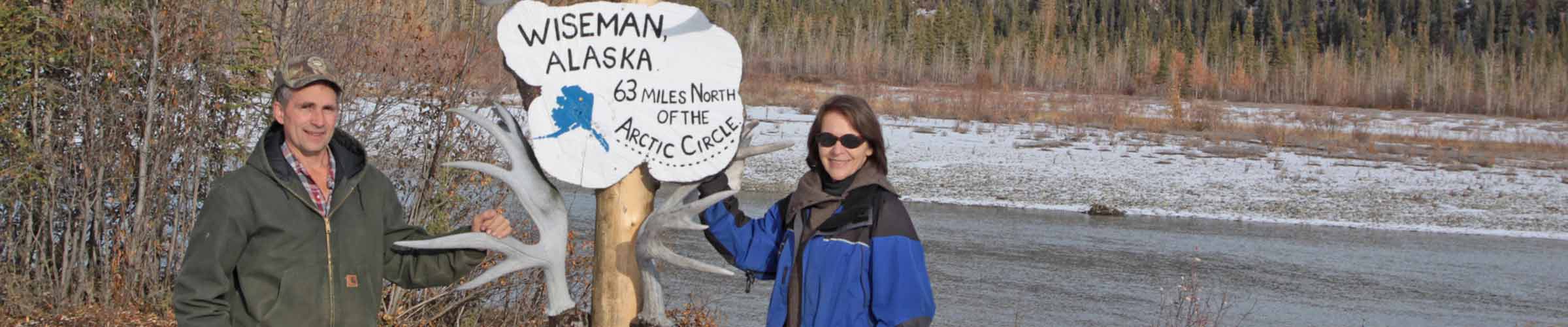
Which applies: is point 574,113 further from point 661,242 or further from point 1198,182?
point 1198,182

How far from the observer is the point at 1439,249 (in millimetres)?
16500

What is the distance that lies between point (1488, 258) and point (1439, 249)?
2.21ft

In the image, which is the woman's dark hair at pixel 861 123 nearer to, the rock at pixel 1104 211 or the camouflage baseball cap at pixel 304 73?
the camouflage baseball cap at pixel 304 73

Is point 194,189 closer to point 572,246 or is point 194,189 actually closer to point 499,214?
point 572,246

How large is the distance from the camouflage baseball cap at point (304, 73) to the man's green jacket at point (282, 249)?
0.42 ft

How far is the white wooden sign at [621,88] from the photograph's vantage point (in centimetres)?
464

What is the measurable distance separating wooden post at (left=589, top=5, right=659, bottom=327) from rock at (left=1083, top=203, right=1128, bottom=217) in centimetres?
1435

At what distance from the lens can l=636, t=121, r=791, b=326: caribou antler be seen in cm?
464

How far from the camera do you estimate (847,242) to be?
4.20 metres

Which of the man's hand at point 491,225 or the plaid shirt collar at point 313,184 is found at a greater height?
the plaid shirt collar at point 313,184

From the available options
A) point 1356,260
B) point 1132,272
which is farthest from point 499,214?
point 1356,260

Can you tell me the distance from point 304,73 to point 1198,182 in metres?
18.8

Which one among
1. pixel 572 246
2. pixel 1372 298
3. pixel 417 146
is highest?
pixel 417 146

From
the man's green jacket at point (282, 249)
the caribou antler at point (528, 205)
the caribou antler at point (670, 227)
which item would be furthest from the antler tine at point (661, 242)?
the man's green jacket at point (282, 249)
